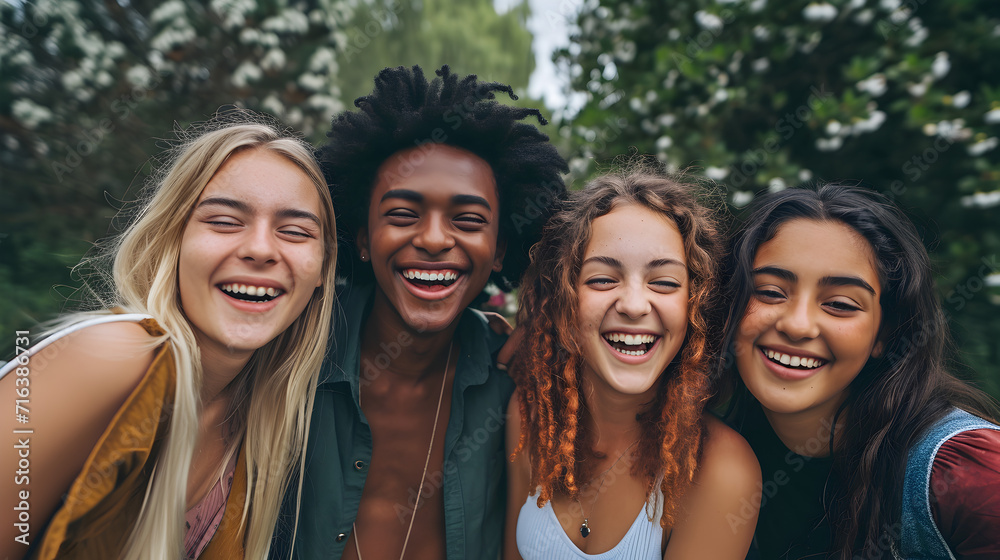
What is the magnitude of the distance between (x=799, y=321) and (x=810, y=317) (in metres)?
0.06

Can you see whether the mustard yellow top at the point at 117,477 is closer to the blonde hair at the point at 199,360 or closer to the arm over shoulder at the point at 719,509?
the blonde hair at the point at 199,360

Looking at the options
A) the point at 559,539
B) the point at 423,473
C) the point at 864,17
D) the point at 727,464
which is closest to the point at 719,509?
the point at 727,464

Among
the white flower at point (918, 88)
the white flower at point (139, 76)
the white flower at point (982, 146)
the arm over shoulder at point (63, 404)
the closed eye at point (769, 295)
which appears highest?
the white flower at point (139, 76)

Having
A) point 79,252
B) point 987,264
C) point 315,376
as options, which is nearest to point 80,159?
point 79,252

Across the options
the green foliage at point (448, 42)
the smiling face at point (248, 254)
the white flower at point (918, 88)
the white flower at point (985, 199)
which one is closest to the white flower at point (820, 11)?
the white flower at point (918, 88)

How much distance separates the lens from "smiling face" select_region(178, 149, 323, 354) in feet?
7.14

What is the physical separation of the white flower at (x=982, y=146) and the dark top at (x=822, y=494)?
1.60 metres

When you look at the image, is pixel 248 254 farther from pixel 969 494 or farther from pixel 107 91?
pixel 107 91

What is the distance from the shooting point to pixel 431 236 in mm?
2521

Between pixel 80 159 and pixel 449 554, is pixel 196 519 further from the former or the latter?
pixel 80 159

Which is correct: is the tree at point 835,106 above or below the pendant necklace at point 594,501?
above

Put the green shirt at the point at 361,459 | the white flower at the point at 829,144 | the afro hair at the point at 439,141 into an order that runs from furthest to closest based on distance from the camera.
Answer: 1. the white flower at the point at 829,144
2. the afro hair at the point at 439,141
3. the green shirt at the point at 361,459

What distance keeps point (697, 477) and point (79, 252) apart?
421cm

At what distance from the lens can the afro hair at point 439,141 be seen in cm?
274
